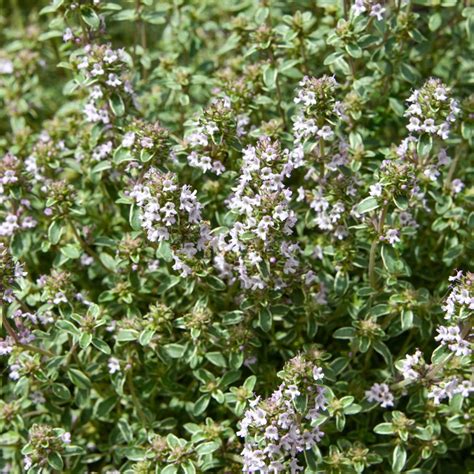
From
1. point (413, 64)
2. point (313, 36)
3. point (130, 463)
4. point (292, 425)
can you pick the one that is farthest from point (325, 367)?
point (413, 64)

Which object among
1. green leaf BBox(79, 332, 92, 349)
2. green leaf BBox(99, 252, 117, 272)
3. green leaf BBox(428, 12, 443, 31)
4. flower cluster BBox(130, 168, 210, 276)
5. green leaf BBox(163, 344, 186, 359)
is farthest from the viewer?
green leaf BBox(428, 12, 443, 31)

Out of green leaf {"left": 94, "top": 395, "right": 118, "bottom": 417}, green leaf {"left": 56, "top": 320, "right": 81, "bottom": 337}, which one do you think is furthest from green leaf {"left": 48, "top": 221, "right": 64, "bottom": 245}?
green leaf {"left": 94, "top": 395, "right": 118, "bottom": 417}

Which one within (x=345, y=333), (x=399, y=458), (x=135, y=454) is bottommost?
(x=399, y=458)

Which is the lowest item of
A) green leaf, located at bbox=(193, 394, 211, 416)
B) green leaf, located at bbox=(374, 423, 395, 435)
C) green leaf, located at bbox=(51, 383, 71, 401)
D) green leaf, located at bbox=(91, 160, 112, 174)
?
green leaf, located at bbox=(374, 423, 395, 435)

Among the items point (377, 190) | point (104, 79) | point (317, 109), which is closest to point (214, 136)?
point (317, 109)

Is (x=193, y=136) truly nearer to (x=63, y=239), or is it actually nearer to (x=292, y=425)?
(x=63, y=239)

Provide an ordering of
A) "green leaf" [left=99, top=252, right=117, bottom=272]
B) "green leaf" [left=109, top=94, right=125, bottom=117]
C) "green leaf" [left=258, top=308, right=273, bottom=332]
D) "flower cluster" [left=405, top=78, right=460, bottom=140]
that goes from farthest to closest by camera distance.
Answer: "green leaf" [left=99, top=252, right=117, bottom=272], "green leaf" [left=109, top=94, right=125, bottom=117], "green leaf" [left=258, top=308, right=273, bottom=332], "flower cluster" [left=405, top=78, right=460, bottom=140]

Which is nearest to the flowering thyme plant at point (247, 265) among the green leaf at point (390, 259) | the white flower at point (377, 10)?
the green leaf at point (390, 259)

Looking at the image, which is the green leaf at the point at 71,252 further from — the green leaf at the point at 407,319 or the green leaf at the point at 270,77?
the green leaf at the point at 407,319

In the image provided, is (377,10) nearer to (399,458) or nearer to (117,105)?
(117,105)

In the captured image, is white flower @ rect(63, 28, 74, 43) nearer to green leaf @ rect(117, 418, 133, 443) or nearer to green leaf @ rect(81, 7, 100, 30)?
green leaf @ rect(81, 7, 100, 30)
